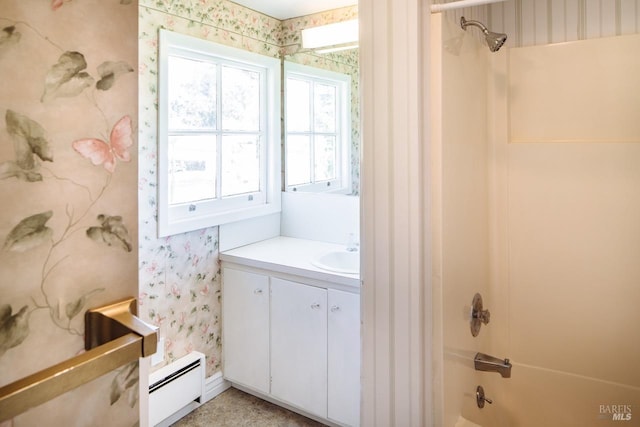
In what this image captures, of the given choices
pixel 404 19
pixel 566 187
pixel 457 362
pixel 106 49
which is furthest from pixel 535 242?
pixel 106 49

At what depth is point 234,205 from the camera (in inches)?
104

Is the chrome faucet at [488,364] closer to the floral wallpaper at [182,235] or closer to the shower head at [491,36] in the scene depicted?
the shower head at [491,36]

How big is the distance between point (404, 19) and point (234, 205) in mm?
1828

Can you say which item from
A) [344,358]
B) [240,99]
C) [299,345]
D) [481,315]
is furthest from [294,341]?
[240,99]

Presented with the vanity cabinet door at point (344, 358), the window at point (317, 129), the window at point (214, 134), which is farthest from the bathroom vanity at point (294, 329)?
the window at point (317, 129)

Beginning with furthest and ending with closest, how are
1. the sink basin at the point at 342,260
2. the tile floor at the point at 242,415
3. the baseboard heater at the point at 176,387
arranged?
the sink basin at the point at 342,260, the tile floor at the point at 242,415, the baseboard heater at the point at 176,387

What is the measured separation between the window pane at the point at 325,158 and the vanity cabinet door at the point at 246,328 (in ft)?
2.72

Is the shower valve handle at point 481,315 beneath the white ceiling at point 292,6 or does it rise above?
beneath

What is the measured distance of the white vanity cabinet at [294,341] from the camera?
2078 millimetres

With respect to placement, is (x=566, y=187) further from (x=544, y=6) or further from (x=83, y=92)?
(x=83, y=92)

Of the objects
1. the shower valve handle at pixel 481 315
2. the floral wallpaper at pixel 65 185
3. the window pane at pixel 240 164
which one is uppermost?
the window pane at pixel 240 164

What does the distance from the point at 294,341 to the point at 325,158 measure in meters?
1.18

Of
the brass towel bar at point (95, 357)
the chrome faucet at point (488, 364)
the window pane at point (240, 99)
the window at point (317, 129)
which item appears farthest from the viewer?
the window at point (317, 129)

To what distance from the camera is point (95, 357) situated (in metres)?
0.43
